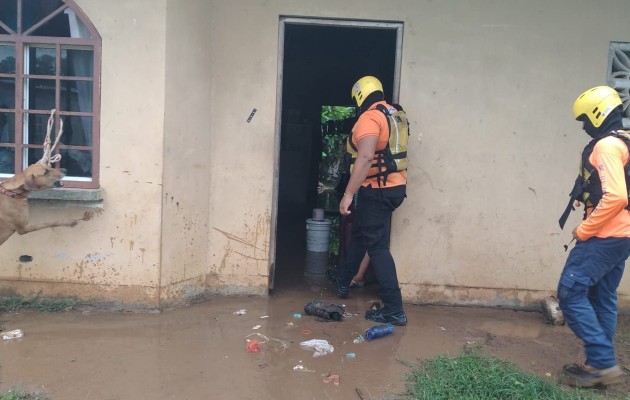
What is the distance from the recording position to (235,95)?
15.6 feet

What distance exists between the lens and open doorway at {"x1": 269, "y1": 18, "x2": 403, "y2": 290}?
5.75 meters

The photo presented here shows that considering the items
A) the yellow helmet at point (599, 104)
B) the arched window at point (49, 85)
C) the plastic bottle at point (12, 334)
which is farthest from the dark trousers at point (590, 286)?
the plastic bottle at point (12, 334)

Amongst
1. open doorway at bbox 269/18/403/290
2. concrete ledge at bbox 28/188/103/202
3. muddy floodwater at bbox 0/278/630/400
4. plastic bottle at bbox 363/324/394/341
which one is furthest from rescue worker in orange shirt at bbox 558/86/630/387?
concrete ledge at bbox 28/188/103/202

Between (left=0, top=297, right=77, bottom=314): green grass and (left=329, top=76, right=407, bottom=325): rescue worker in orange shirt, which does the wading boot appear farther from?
(left=0, top=297, right=77, bottom=314): green grass

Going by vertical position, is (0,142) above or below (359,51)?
below

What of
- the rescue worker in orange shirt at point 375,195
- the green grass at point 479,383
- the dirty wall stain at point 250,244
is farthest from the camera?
the dirty wall stain at point 250,244

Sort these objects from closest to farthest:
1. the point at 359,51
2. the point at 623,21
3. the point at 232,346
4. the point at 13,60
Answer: the point at 232,346 → the point at 13,60 → the point at 623,21 → the point at 359,51

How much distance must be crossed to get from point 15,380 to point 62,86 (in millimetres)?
2341

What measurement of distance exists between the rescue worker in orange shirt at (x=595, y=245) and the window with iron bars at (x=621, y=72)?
159 cm

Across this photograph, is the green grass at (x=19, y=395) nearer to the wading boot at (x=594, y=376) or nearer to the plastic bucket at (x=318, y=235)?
the plastic bucket at (x=318, y=235)

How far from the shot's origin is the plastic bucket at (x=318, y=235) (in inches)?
215

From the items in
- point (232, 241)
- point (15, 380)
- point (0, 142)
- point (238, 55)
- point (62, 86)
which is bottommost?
point (15, 380)

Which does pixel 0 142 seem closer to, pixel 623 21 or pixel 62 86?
pixel 62 86

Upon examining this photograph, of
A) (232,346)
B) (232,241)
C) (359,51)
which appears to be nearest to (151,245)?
(232,241)
